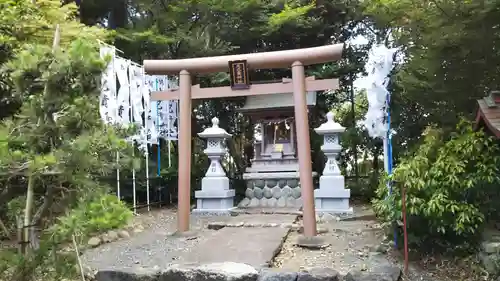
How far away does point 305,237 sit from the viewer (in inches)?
255

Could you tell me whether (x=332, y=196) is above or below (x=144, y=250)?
above

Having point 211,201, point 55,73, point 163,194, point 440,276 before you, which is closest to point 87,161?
point 55,73

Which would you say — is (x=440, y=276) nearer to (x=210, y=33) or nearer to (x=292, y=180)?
(x=292, y=180)

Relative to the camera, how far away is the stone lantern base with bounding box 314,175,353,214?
9.39 meters

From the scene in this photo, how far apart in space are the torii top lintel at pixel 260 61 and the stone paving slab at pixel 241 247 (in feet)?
9.37

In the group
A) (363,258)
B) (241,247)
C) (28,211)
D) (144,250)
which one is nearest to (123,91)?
(144,250)

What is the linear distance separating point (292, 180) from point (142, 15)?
7.31 m

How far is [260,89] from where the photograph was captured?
7.21 m

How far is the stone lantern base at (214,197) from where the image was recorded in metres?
9.98

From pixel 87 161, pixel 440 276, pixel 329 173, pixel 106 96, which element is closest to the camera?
pixel 87 161

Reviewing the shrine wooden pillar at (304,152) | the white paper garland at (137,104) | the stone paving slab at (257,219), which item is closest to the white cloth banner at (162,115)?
the white paper garland at (137,104)

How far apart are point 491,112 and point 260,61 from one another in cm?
376

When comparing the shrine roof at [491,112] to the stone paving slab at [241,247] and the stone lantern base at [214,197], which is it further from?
the stone lantern base at [214,197]

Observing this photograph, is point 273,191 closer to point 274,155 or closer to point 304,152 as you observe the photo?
point 274,155
